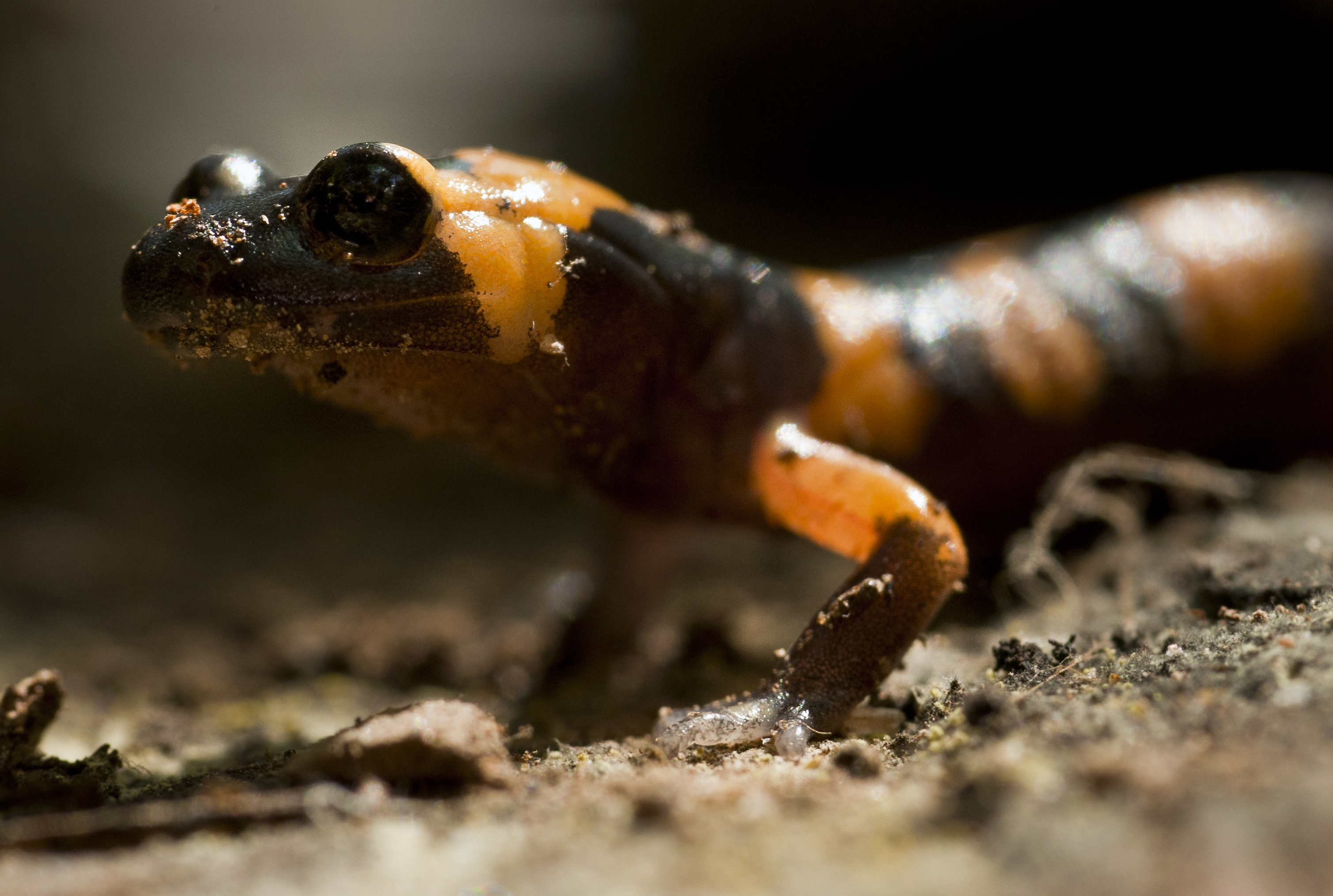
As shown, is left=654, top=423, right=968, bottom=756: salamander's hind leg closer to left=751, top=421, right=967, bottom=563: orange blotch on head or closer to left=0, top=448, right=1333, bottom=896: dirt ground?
left=751, top=421, right=967, bottom=563: orange blotch on head

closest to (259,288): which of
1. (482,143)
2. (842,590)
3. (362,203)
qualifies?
(362,203)

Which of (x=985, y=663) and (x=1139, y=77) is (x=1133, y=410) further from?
(x=1139, y=77)

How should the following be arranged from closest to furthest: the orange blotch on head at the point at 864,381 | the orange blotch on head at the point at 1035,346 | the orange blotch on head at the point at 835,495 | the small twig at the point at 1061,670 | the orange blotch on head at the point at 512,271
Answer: the small twig at the point at 1061,670 → the orange blotch on head at the point at 512,271 → the orange blotch on head at the point at 835,495 → the orange blotch on head at the point at 864,381 → the orange blotch on head at the point at 1035,346

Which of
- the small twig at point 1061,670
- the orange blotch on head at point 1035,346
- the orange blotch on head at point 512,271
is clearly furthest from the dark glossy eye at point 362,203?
the orange blotch on head at point 1035,346

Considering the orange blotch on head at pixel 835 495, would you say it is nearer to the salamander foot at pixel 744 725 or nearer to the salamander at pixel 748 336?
the salamander at pixel 748 336

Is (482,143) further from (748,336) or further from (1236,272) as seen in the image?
(1236,272)

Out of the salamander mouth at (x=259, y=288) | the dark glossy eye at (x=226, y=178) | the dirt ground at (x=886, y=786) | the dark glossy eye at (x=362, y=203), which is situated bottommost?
the dirt ground at (x=886, y=786)
